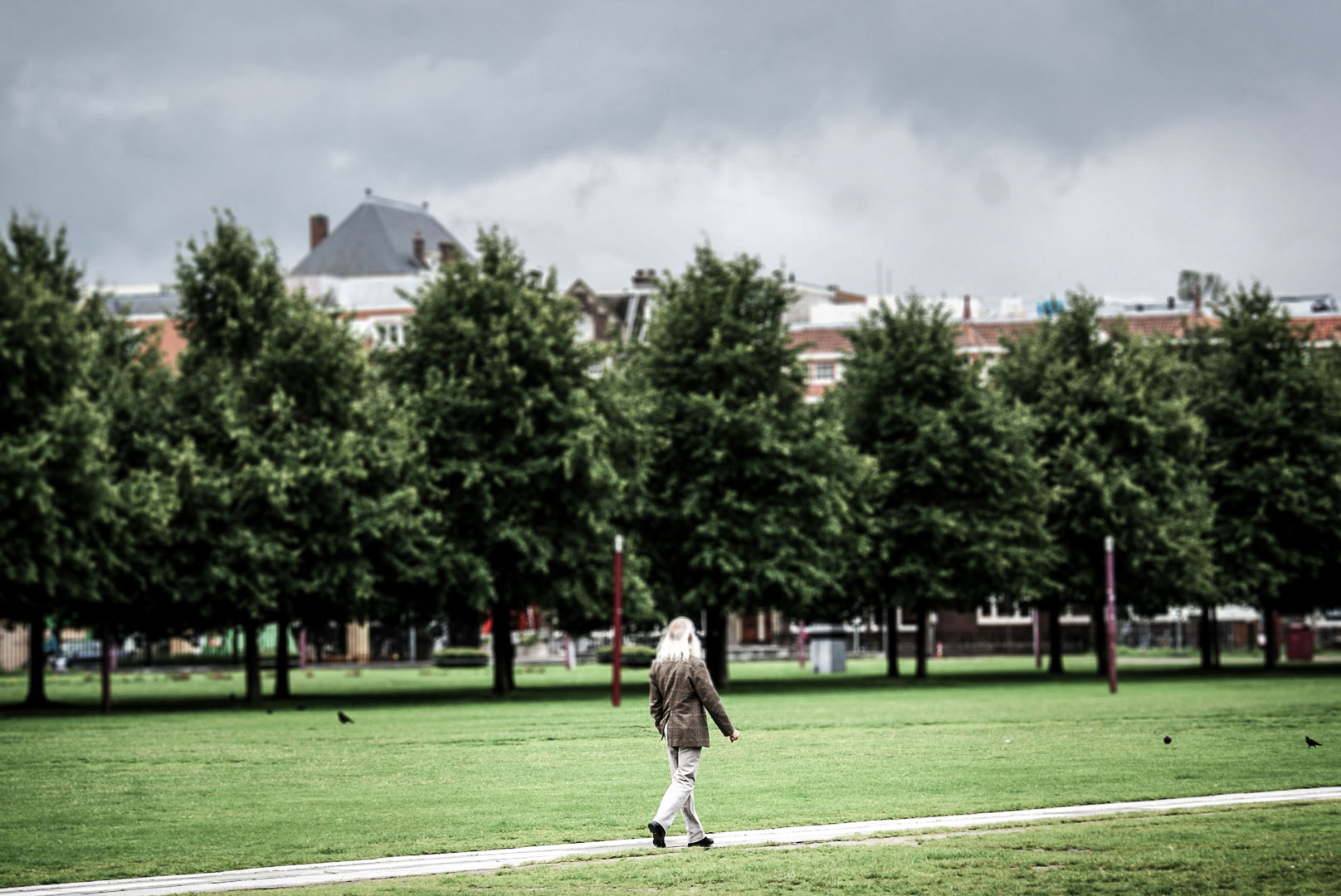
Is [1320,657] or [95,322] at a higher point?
[95,322]

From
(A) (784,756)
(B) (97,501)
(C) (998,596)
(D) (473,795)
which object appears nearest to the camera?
(D) (473,795)

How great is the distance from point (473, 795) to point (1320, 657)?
7016 cm

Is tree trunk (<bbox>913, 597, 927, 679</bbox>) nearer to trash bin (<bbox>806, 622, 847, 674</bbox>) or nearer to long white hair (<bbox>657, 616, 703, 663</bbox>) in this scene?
trash bin (<bbox>806, 622, 847, 674</bbox>)

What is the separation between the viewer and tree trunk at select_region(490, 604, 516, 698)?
49500mm

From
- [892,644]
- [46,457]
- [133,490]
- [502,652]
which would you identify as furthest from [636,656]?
[46,457]

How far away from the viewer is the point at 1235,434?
6331 centimetres

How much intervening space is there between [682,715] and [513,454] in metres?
33.9

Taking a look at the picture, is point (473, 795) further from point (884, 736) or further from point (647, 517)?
point (647, 517)

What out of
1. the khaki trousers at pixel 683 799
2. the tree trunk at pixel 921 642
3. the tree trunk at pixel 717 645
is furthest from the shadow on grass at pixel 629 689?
the khaki trousers at pixel 683 799

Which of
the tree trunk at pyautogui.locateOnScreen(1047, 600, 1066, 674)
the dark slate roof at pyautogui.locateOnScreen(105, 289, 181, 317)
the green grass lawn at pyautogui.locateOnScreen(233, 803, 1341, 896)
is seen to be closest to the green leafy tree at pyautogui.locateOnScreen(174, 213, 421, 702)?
the tree trunk at pyautogui.locateOnScreen(1047, 600, 1066, 674)

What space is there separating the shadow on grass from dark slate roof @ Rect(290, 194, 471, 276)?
71780 mm

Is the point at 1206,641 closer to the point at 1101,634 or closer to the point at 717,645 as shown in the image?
A: the point at 1101,634

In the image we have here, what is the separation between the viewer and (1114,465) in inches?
2370

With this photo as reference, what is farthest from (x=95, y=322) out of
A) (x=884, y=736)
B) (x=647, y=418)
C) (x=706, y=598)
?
(x=884, y=736)
